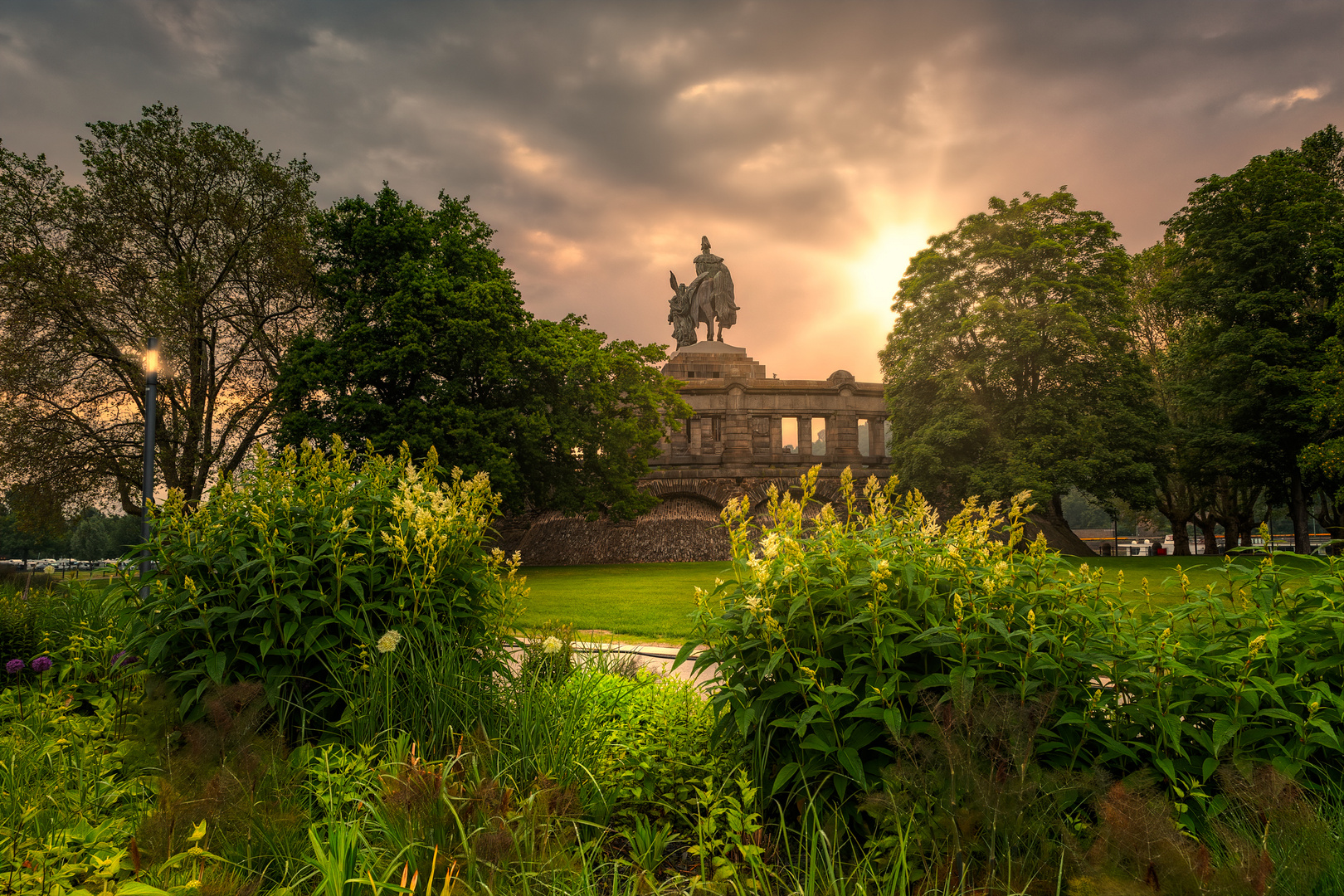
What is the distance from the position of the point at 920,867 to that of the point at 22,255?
27555 mm

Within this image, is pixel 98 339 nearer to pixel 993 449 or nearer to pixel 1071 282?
pixel 993 449

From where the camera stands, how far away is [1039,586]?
139 inches

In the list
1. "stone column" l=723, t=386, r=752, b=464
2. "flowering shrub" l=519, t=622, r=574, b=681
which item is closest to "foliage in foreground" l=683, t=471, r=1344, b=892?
"flowering shrub" l=519, t=622, r=574, b=681

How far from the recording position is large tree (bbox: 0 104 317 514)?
21.2 meters

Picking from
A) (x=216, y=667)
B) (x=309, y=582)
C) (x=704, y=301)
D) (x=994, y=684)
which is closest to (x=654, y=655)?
(x=309, y=582)

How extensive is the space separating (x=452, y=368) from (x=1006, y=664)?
24633 millimetres

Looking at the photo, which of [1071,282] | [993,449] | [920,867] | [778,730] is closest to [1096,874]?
[920,867]

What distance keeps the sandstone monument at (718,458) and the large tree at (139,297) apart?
1535cm

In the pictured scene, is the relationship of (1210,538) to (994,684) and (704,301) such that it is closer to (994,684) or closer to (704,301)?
(704,301)

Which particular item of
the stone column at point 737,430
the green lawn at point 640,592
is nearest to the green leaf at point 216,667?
the green lawn at point 640,592

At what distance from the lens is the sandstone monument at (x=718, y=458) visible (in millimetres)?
35344

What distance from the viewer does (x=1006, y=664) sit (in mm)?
3234

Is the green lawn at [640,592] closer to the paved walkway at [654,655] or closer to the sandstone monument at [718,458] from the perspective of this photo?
the paved walkway at [654,655]

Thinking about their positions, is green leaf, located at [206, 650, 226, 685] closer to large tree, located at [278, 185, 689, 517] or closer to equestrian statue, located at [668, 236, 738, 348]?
large tree, located at [278, 185, 689, 517]
